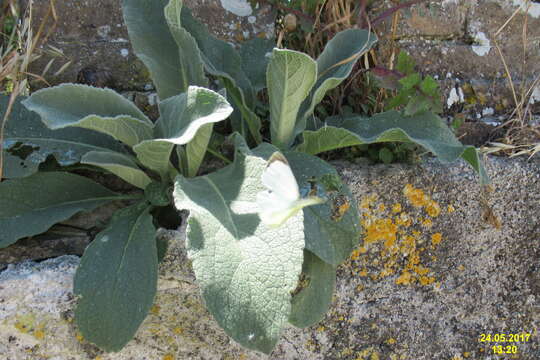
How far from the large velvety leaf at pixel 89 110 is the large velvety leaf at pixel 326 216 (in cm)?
33

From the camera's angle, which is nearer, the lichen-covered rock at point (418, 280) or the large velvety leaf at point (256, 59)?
the lichen-covered rock at point (418, 280)

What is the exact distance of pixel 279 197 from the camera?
555 millimetres

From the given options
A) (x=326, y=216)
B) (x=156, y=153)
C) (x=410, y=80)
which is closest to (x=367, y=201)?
(x=326, y=216)

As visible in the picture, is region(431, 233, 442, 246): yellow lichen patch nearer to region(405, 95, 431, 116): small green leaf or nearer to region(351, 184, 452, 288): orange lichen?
region(351, 184, 452, 288): orange lichen

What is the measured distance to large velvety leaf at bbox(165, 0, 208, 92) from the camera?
1.01 m

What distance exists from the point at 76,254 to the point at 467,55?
45.3 inches

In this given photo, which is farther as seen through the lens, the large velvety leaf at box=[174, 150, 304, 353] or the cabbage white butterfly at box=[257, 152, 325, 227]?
the large velvety leaf at box=[174, 150, 304, 353]

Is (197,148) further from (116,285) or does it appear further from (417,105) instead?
(417,105)

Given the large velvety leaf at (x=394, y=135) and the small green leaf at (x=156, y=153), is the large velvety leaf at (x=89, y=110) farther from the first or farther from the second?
the large velvety leaf at (x=394, y=135)

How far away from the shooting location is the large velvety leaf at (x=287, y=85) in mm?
992

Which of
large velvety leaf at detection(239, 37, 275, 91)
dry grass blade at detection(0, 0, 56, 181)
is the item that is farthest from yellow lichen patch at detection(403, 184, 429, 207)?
dry grass blade at detection(0, 0, 56, 181)

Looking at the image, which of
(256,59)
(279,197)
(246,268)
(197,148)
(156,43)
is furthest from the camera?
(256,59)

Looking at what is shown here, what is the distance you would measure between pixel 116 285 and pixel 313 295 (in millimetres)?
389

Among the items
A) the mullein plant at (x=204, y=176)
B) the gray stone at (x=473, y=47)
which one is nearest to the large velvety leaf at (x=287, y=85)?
the mullein plant at (x=204, y=176)
